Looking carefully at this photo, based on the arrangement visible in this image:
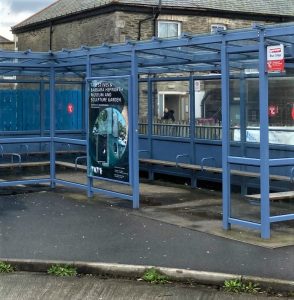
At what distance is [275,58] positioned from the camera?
765cm

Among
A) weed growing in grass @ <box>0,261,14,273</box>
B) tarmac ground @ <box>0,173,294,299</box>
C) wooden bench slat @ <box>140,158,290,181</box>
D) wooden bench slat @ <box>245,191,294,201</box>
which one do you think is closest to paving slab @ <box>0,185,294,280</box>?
tarmac ground @ <box>0,173,294,299</box>

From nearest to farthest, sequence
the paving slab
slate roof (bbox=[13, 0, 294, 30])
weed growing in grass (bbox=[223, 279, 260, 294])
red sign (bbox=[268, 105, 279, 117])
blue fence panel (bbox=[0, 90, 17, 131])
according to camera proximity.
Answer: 1. weed growing in grass (bbox=[223, 279, 260, 294])
2. the paving slab
3. red sign (bbox=[268, 105, 279, 117])
4. blue fence panel (bbox=[0, 90, 17, 131])
5. slate roof (bbox=[13, 0, 294, 30])

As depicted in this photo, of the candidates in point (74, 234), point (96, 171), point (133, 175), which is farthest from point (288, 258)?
point (96, 171)

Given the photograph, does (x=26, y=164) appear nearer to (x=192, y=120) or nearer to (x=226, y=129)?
(x=192, y=120)

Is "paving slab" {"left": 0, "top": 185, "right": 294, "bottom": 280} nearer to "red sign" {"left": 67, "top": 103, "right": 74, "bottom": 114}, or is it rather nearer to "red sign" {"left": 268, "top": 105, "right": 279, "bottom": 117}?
"red sign" {"left": 268, "top": 105, "right": 279, "bottom": 117}

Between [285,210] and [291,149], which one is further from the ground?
[291,149]

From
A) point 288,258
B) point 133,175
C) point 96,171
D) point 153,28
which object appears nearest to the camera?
point 288,258

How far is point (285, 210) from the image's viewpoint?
8.54 meters

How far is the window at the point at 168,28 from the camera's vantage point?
26812 mm

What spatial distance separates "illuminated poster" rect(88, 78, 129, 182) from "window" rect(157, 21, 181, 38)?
54.2ft

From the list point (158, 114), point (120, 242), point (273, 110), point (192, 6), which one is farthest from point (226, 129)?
point (192, 6)

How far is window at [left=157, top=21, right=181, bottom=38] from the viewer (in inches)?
1056

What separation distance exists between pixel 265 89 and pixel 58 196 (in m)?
5.37

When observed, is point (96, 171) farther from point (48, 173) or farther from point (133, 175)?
point (48, 173)
